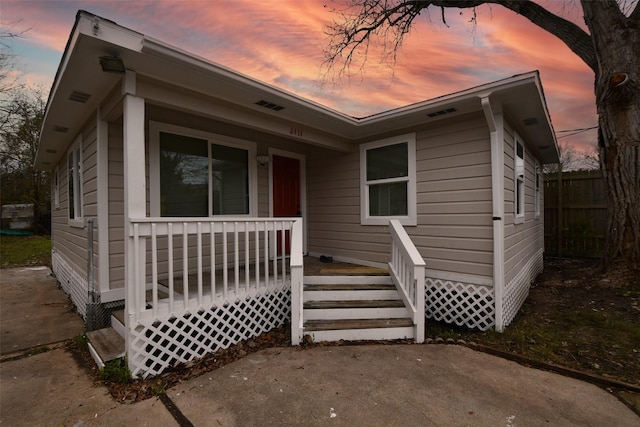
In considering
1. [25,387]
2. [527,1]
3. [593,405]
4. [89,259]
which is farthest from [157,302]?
[527,1]

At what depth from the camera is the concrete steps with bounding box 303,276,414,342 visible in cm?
353

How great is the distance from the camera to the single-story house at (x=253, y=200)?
2893 mm

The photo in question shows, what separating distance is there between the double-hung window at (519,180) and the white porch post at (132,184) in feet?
16.3

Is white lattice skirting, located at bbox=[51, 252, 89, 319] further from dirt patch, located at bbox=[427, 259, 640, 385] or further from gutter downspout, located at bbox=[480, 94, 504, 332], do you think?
gutter downspout, located at bbox=[480, 94, 504, 332]

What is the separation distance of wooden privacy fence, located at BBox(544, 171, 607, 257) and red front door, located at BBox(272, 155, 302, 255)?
761 centimetres

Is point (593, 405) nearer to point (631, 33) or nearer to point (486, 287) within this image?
point (486, 287)

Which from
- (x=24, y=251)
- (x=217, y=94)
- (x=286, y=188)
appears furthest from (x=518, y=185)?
(x=24, y=251)

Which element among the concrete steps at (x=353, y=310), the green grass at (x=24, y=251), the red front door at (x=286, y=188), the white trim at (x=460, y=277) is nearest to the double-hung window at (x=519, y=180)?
the white trim at (x=460, y=277)

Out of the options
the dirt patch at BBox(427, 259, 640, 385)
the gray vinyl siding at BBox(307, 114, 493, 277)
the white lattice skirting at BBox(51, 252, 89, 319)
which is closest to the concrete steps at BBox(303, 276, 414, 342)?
the dirt patch at BBox(427, 259, 640, 385)

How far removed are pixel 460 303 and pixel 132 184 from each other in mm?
4155

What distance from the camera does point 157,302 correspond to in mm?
2891

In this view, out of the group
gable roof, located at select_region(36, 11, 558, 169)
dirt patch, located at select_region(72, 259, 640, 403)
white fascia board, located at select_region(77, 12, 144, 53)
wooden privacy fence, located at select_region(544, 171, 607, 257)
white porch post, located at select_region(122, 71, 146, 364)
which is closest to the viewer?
white fascia board, located at select_region(77, 12, 144, 53)

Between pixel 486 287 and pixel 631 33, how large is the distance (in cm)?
508

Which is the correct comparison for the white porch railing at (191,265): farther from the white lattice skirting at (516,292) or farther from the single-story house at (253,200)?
the white lattice skirting at (516,292)
